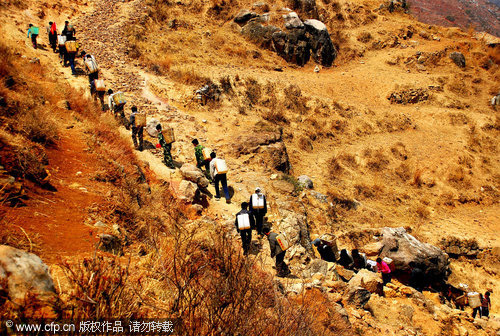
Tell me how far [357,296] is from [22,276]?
654 cm

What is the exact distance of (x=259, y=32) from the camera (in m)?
20.3

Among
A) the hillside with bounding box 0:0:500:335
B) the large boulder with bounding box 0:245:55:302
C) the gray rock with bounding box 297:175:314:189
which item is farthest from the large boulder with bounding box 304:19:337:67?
the large boulder with bounding box 0:245:55:302

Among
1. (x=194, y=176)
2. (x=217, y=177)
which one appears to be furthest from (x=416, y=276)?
(x=194, y=176)

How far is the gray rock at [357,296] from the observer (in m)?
6.50

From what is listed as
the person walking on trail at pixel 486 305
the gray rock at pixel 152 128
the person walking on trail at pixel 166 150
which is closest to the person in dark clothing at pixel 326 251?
the person walking on trail at pixel 166 150

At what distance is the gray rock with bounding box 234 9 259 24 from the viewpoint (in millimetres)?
20438

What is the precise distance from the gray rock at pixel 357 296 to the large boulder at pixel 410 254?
3.63m

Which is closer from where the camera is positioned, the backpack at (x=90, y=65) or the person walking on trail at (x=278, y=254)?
the person walking on trail at (x=278, y=254)

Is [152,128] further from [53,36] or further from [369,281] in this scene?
[369,281]

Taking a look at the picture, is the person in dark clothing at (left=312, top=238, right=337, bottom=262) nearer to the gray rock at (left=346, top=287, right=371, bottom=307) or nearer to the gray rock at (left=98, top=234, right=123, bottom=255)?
the gray rock at (left=346, top=287, right=371, bottom=307)

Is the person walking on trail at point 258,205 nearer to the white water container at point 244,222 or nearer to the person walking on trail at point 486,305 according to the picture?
the white water container at point 244,222

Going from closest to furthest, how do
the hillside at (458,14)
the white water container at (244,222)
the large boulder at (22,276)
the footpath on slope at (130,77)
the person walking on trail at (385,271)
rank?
the large boulder at (22,276) → the white water container at (244,222) → the footpath on slope at (130,77) → the person walking on trail at (385,271) → the hillside at (458,14)

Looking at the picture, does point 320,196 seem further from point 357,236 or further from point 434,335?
point 434,335

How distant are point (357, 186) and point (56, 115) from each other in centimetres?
1185
